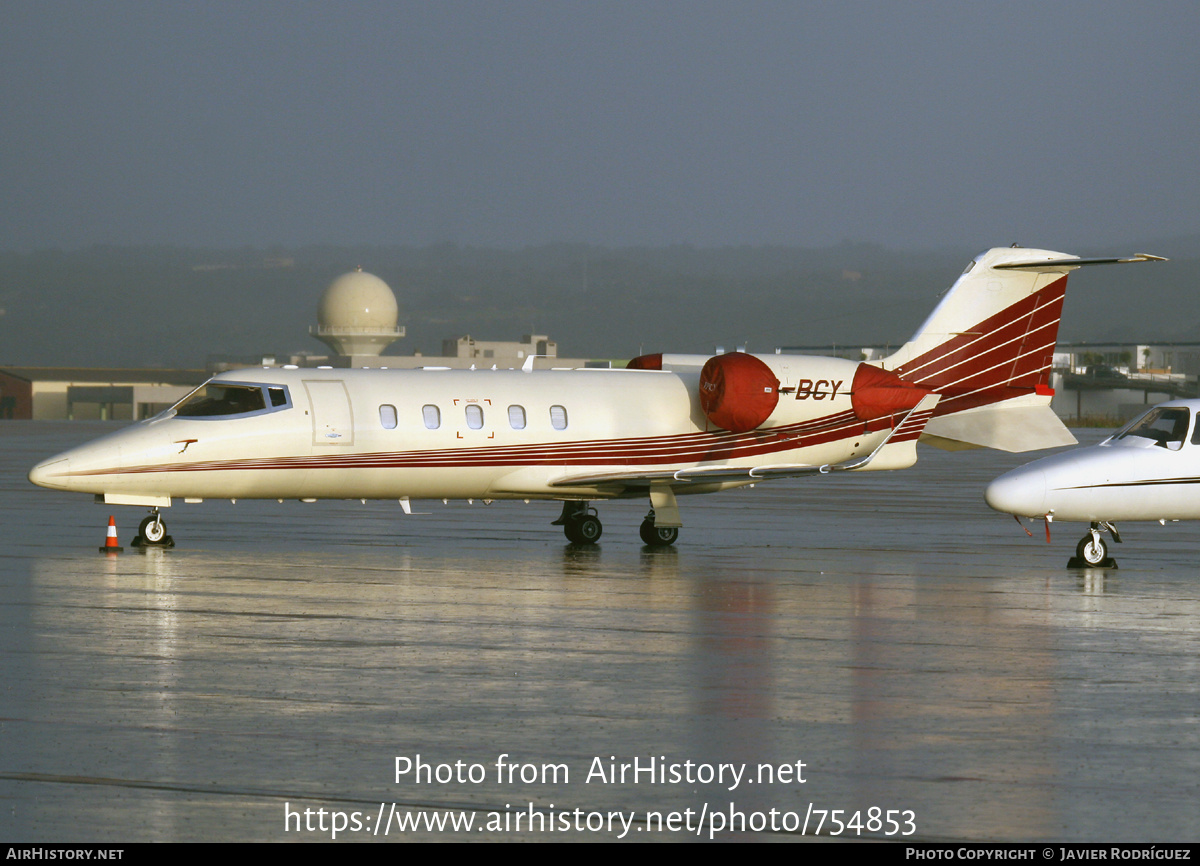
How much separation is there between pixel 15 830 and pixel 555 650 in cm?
600

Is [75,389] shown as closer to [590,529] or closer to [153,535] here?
[153,535]

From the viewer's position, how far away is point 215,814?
24.3ft

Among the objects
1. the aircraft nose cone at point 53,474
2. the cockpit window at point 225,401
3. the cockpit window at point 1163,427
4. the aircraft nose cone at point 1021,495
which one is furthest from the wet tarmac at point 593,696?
the cockpit window at point 225,401

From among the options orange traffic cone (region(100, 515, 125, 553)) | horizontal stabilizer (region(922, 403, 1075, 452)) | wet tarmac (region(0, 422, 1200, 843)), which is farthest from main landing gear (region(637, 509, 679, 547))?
orange traffic cone (region(100, 515, 125, 553))

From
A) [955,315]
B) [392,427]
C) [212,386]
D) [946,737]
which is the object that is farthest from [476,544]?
[946,737]

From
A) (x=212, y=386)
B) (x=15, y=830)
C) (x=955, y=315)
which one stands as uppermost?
(x=955, y=315)

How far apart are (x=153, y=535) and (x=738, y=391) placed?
29.6ft

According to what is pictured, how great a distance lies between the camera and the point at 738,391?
23531 mm

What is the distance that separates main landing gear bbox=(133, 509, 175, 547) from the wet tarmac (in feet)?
3.11

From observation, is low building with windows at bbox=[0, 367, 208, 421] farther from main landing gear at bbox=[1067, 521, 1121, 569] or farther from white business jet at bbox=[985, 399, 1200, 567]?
white business jet at bbox=[985, 399, 1200, 567]

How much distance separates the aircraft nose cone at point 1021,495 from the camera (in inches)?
745

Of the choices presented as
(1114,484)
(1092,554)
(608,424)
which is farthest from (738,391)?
(1114,484)

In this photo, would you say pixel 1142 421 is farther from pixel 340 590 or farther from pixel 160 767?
pixel 160 767

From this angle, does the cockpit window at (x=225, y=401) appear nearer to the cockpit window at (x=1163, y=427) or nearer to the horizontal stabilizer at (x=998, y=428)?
the horizontal stabilizer at (x=998, y=428)
